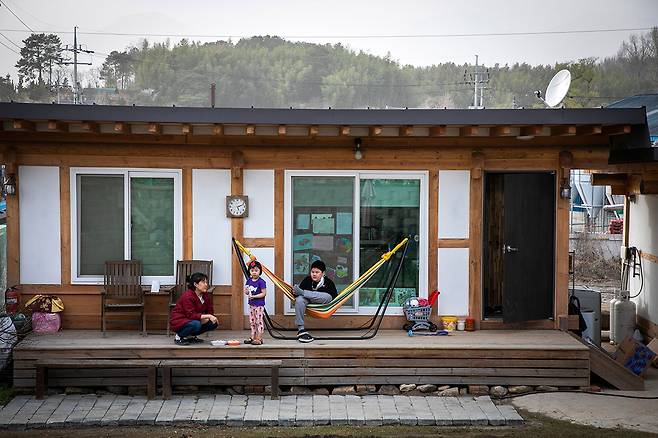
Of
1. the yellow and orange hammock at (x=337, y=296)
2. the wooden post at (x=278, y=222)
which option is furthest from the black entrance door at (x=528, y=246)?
the wooden post at (x=278, y=222)

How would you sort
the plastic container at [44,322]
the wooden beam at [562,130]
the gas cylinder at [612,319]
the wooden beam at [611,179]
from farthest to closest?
the wooden beam at [611,179] → the gas cylinder at [612,319] → the plastic container at [44,322] → the wooden beam at [562,130]

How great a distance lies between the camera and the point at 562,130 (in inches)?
325

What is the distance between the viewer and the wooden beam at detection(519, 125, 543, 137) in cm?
817

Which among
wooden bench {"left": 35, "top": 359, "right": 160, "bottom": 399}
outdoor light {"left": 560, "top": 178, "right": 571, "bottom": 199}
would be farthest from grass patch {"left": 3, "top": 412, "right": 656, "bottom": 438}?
outdoor light {"left": 560, "top": 178, "right": 571, "bottom": 199}

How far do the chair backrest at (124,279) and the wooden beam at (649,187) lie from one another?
6.23 metres

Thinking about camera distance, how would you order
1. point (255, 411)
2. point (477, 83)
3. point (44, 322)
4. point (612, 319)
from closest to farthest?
point (255, 411), point (44, 322), point (612, 319), point (477, 83)

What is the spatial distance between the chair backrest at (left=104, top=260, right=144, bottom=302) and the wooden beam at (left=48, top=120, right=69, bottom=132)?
1.47m

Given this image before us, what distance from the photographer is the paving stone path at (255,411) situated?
7008 millimetres

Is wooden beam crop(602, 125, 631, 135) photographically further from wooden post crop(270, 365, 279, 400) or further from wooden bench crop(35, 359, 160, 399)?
wooden bench crop(35, 359, 160, 399)

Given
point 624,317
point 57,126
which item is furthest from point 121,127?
point 624,317

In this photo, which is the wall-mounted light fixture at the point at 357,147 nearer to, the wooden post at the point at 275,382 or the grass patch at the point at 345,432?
the wooden post at the point at 275,382

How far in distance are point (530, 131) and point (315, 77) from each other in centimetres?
5417

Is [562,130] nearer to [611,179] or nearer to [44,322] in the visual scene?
[611,179]

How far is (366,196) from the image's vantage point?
883 centimetres
